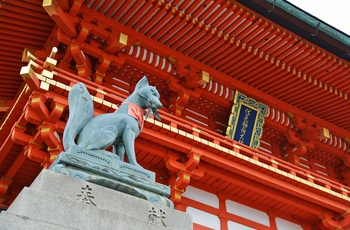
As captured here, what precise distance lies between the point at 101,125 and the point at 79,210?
1.24 meters

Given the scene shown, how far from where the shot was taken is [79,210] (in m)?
4.01

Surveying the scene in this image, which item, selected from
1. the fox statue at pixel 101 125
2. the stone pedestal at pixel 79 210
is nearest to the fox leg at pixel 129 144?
the fox statue at pixel 101 125

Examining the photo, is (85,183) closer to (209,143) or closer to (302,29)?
(209,143)

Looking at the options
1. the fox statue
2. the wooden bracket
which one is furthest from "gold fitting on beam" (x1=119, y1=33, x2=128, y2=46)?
the fox statue

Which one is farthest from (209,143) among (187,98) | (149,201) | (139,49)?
(149,201)

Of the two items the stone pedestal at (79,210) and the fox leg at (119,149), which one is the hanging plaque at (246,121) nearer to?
the fox leg at (119,149)

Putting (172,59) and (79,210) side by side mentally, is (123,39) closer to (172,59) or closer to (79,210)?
(172,59)

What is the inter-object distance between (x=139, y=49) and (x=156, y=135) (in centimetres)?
238

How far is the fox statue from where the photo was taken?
16.1 ft

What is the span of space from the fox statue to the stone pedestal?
67 cm

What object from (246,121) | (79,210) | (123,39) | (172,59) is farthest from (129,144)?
(246,121)

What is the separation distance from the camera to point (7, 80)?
1064 cm

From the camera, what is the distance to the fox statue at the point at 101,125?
16.1ft

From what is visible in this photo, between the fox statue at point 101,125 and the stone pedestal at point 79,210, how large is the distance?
2.19 ft
